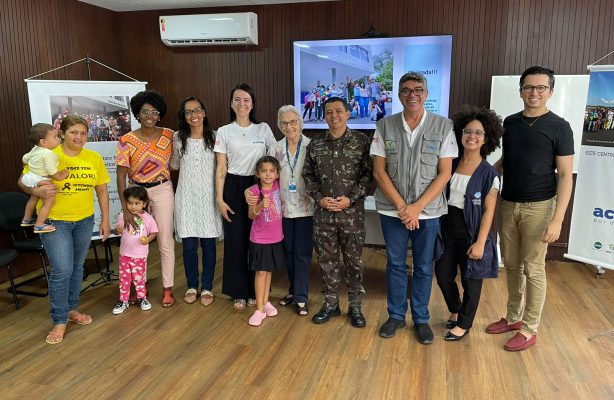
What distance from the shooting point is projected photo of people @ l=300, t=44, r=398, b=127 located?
4742 millimetres

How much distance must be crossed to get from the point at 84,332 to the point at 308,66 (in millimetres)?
3346

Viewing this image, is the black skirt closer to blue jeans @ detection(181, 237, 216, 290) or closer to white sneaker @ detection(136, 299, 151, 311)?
blue jeans @ detection(181, 237, 216, 290)

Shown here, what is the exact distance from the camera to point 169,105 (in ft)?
17.6

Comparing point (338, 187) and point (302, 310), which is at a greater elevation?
point (338, 187)

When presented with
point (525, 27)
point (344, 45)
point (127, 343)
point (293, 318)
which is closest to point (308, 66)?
point (344, 45)

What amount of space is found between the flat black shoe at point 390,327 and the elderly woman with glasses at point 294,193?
0.65 m

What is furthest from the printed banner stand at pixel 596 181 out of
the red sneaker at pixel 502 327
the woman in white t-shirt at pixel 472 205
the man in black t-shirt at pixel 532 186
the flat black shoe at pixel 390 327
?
the flat black shoe at pixel 390 327

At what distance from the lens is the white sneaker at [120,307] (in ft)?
10.8

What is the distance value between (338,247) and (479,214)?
0.91 meters

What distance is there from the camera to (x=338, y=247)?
3014mm

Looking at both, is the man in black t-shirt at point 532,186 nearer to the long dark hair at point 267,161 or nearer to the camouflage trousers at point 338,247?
the camouflage trousers at point 338,247

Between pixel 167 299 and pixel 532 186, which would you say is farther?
pixel 167 299

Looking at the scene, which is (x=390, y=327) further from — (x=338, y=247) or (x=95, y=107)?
(x=95, y=107)

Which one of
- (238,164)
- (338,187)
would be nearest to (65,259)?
(238,164)
